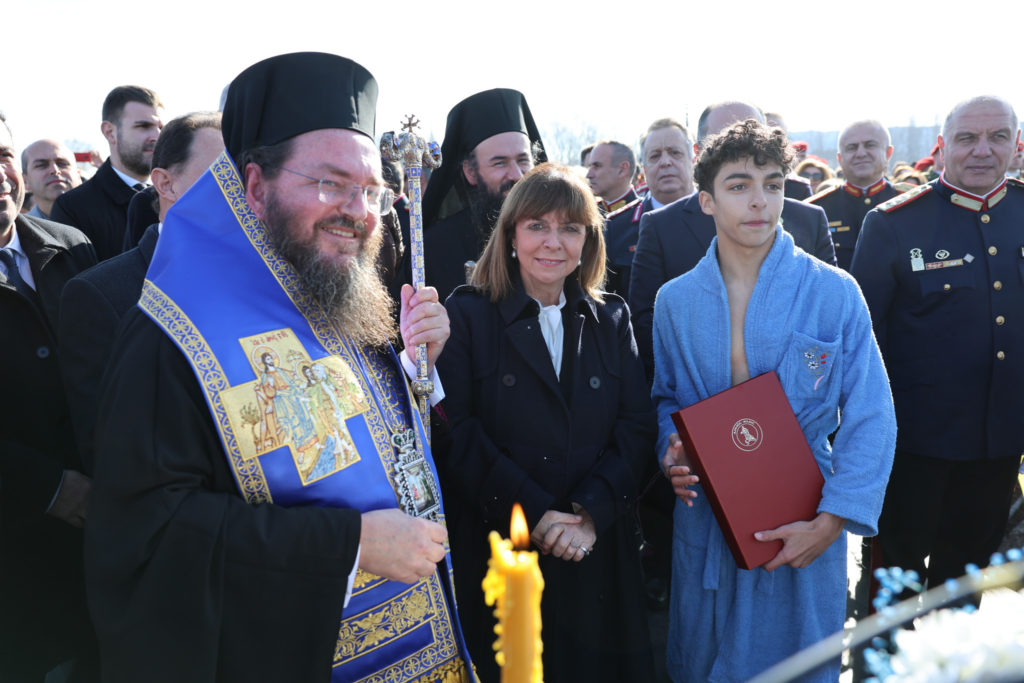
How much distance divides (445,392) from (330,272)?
902mm

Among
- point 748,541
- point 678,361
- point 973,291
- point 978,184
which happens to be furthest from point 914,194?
point 748,541

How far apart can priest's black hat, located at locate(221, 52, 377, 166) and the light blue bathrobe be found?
1.64m

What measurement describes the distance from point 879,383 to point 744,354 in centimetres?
51

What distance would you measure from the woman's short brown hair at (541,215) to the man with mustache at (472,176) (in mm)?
1225

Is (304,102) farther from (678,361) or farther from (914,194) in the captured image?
(914,194)

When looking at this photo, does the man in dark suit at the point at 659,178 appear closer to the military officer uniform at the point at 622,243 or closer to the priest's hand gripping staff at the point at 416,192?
the military officer uniform at the point at 622,243

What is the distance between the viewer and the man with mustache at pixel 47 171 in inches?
265

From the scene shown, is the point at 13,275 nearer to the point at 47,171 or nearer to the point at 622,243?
the point at 622,243

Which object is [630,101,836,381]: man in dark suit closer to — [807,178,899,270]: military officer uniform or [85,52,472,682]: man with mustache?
[85,52,472,682]: man with mustache

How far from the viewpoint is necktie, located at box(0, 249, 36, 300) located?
3000mm

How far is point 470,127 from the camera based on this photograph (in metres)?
4.67

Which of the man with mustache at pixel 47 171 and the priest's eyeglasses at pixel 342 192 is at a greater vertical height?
the man with mustache at pixel 47 171

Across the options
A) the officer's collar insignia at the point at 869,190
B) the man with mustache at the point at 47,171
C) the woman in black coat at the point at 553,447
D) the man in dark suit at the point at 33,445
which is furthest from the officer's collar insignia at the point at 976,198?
the man with mustache at the point at 47,171

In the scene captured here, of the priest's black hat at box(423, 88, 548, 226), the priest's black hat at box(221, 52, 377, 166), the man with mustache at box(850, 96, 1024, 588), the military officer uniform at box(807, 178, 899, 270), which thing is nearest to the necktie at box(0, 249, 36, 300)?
the priest's black hat at box(221, 52, 377, 166)
